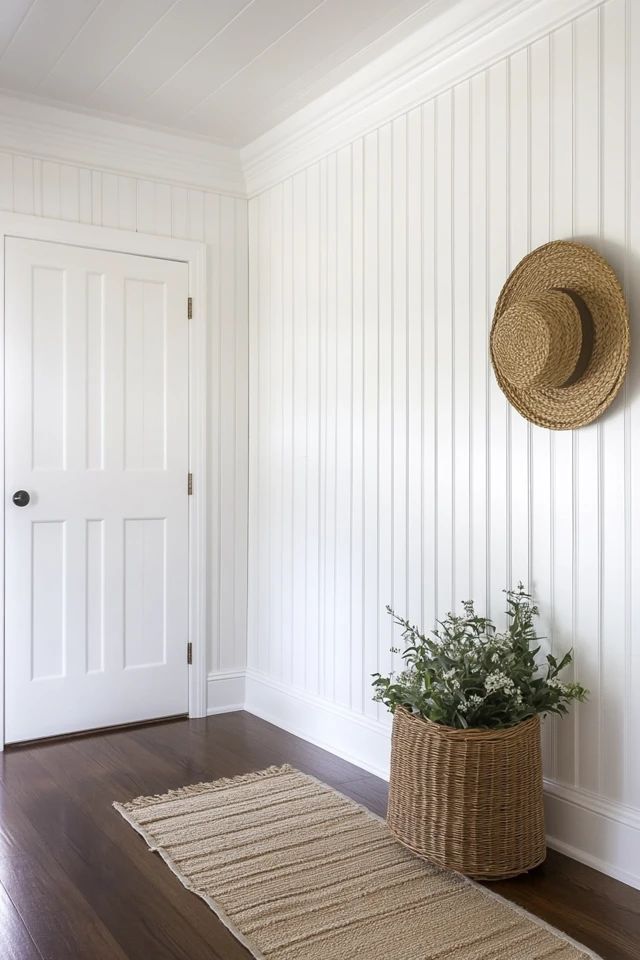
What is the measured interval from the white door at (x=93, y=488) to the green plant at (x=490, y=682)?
1.55 m

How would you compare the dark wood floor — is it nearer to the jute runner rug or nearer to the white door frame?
the jute runner rug

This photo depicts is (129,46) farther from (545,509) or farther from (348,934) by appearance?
(348,934)

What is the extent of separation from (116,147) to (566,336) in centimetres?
225

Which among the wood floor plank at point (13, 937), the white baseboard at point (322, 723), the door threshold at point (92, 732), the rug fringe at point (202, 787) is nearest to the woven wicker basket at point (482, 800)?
the white baseboard at point (322, 723)

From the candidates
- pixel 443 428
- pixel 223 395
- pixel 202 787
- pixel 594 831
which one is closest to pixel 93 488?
pixel 223 395

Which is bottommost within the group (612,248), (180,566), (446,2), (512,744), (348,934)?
(348,934)

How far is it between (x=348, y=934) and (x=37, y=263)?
106 inches

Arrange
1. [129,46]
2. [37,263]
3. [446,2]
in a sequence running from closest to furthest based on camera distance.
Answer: [446,2], [129,46], [37,263]

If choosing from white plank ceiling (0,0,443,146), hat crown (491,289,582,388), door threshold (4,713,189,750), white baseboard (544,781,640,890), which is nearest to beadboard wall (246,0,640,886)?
white baseboard (544,781,640,890)

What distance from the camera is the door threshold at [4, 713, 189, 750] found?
11.1ft

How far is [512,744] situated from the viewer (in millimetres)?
2227

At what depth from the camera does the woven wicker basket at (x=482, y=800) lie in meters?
2.21

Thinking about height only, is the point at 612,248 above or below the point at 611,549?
above

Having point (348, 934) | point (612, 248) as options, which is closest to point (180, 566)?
point (348, 934)
